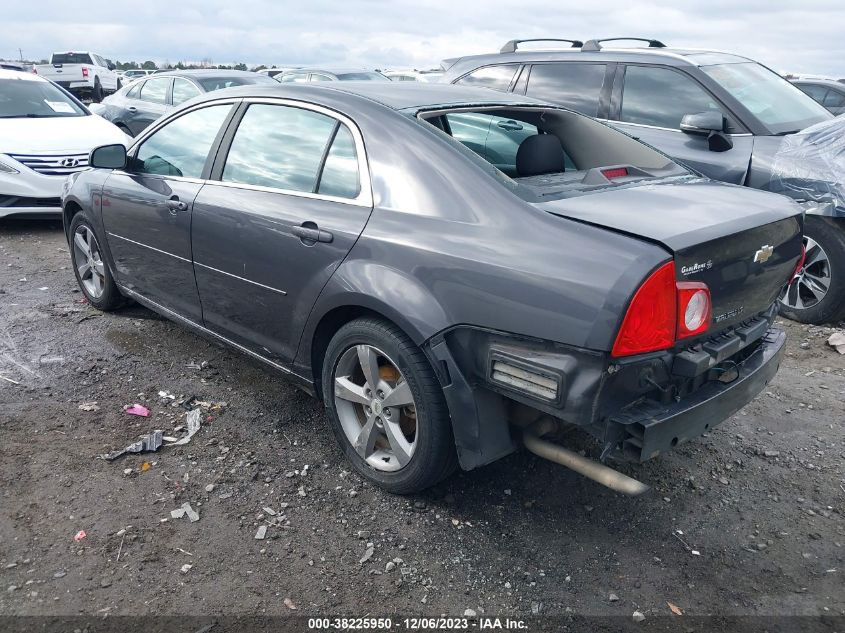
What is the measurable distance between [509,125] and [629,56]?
2.60 meters

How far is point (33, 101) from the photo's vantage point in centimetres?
886

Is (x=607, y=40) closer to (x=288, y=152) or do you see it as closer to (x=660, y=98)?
(x=660, y=98)

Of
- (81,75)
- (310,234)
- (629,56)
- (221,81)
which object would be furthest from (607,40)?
(81,75)

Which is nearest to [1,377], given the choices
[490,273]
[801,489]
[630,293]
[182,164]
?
[182,164]

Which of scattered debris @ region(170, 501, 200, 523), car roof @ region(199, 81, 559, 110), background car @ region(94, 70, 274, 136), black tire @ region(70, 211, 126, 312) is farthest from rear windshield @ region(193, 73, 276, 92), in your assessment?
scattered debris @ region(170, 501, 200, 523)

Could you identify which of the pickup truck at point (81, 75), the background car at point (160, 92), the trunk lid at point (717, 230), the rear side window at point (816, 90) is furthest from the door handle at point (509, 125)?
the pickup truck at point (81, 75)

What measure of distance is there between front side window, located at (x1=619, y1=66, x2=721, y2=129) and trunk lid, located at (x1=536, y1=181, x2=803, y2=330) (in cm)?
290

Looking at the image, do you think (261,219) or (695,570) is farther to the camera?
(261,219)

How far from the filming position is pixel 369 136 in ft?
10.1

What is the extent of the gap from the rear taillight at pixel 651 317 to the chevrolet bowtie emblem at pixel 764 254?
0.61m

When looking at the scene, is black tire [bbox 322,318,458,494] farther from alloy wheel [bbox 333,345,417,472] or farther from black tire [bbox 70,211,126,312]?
black tire [bbox 70,211,126,312]

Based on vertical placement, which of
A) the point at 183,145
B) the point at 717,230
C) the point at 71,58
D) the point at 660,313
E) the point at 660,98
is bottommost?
the point at 660,313

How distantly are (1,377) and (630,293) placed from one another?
12.2ft

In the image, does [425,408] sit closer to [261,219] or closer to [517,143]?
[261,219]
